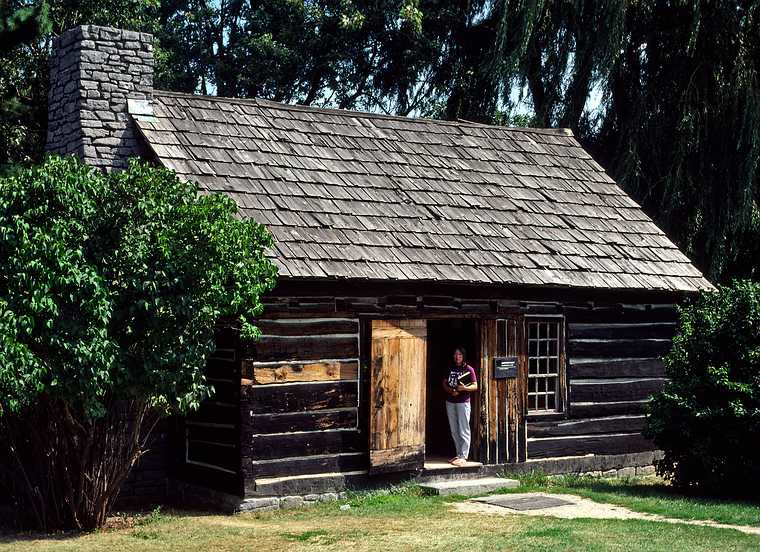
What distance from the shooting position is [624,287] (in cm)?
1622

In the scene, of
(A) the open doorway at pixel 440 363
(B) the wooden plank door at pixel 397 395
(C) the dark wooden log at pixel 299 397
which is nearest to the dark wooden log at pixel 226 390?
(C) the dark wooden log at pixel 299 397

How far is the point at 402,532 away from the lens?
38.9 ft

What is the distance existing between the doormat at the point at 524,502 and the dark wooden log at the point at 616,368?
2744 mm

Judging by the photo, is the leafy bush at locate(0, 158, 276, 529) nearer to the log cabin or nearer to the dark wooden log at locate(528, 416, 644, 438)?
the log cabin

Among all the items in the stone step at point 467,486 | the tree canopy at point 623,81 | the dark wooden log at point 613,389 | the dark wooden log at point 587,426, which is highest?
the tree canopy at point 623,81

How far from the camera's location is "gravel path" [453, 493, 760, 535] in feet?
40.9

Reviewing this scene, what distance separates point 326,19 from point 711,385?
17205 millimetres

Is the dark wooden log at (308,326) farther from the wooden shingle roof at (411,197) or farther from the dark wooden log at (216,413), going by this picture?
the dark wooden log at (216,413)

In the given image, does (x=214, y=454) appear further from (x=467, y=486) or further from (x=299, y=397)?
(x=467, y=486)

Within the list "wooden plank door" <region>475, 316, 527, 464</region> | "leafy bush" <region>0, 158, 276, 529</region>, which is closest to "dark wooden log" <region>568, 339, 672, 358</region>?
"wooden plank door" <region>475, 316, 527, 464</region>

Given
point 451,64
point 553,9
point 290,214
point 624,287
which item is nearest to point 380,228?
point 290,214

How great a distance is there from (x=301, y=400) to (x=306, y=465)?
0.81 metres

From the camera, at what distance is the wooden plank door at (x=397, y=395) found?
14258 millimetres

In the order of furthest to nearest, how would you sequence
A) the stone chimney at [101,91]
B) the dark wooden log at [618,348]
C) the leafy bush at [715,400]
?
the dark wooden log at [618,348] → the stone chimney at [101,91] → the leafy bush at [715,400]
